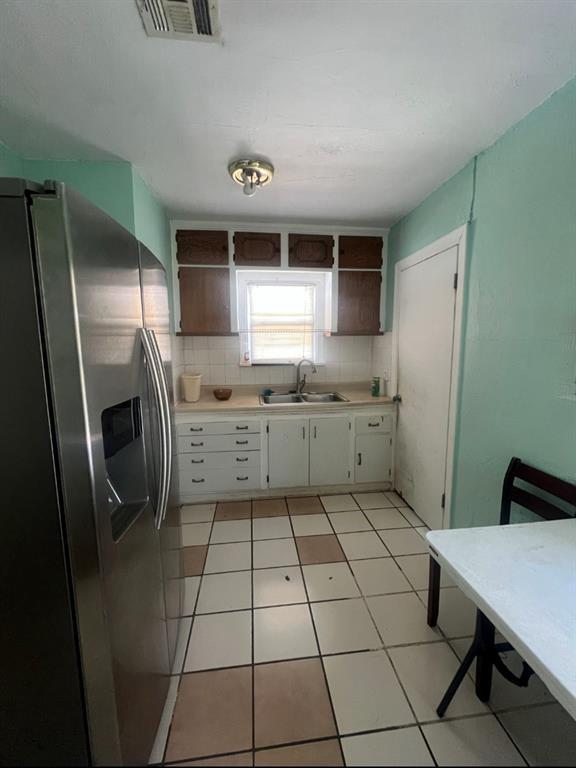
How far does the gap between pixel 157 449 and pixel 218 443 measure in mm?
1593

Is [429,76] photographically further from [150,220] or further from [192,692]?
[192,692]

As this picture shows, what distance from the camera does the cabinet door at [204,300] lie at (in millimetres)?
2742

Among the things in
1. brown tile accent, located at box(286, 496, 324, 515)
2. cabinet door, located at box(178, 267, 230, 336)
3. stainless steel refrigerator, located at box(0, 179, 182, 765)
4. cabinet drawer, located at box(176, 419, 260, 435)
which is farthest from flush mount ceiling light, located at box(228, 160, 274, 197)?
brown tile accent, located at box(286, 496, 324, 515)

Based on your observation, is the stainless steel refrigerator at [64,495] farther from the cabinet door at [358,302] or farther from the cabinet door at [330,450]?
the cabinet door at [358,302]

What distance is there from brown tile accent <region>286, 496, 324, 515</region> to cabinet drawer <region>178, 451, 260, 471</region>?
449 mm

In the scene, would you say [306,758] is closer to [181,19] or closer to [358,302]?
[181,19]

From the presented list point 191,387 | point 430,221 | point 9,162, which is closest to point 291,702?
point 191,387

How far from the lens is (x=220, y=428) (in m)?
2.63

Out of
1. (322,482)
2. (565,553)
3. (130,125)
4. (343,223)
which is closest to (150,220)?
(130,125)

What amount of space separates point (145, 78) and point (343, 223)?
1883 millimetres

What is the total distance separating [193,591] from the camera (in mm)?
1765

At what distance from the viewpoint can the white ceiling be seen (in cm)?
100

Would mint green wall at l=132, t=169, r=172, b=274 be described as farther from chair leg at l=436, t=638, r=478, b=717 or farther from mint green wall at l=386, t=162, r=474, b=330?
chair leg at l=436, t=638, r=478, b=717

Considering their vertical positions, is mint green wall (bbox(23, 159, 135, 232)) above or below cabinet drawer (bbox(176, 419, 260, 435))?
above
